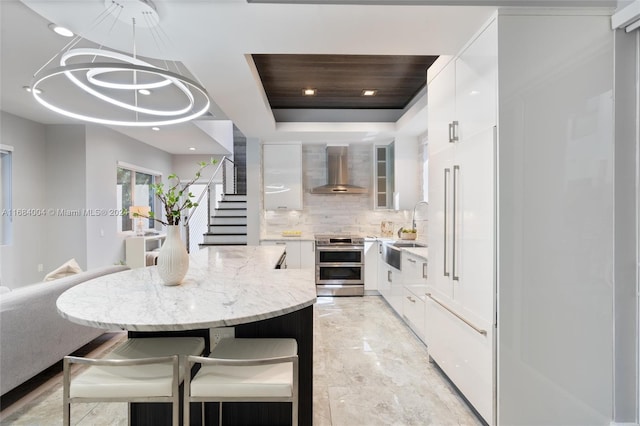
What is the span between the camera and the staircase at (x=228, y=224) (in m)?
5.81

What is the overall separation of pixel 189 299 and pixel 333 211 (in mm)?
4285

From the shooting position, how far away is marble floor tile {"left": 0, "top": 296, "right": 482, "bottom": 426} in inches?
81.9

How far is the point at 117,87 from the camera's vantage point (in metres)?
2.28

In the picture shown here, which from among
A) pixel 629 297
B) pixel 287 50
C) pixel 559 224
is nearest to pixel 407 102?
pixel 287 50

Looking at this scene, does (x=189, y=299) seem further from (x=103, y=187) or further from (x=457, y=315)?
(x=103, y=187)

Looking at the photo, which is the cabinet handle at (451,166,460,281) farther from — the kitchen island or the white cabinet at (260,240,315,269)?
the white cabinet at (260,240,315,269)

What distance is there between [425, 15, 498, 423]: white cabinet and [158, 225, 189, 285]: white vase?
1.81m

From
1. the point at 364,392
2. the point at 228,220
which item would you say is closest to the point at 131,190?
the point at 228,220

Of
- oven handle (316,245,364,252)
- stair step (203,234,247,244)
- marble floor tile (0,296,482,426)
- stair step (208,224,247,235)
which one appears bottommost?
marble floor tile (0,296,482,426)

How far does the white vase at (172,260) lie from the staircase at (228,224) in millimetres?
3918

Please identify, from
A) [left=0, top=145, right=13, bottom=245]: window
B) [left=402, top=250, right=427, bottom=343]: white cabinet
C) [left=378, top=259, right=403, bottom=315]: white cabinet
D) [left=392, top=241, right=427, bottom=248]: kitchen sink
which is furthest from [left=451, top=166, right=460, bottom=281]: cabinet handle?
[left=0, top=145, right=13, bottom=245]: window

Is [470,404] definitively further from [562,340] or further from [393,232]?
[393,232]

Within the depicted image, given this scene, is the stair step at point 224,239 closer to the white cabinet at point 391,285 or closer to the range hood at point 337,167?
the range hood at point 337,167

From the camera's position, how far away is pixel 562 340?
1824 millimetres
